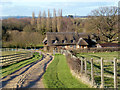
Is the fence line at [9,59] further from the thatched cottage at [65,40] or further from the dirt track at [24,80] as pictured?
the thatched cottage at [65,40]

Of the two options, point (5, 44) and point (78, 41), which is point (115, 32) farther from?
point (5, 44)

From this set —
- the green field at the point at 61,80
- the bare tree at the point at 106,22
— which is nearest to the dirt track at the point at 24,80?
the green field at the point at 61,80

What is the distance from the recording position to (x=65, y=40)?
47.6m

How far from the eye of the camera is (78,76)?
9656 millimetres

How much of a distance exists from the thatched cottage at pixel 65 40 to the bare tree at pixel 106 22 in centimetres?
410

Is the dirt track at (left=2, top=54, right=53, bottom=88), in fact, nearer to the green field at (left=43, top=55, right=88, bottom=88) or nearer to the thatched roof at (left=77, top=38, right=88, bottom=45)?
the green field at (left=43, top=55, right=88, bottom=88)

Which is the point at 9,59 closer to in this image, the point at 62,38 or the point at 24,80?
the point at 24,80

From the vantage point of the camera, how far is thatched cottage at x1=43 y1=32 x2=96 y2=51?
46006 millimetres

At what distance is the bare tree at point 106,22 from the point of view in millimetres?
43900

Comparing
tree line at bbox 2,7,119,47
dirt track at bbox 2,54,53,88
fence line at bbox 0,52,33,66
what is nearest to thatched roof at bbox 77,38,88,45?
tree line at bbox 2,7,119,47

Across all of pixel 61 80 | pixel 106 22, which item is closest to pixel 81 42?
pixel 106 22

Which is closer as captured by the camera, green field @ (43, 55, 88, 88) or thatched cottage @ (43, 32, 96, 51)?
green field @ (43, 55, 88, 88)

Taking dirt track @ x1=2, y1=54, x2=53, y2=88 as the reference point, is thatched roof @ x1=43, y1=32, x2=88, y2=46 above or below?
above

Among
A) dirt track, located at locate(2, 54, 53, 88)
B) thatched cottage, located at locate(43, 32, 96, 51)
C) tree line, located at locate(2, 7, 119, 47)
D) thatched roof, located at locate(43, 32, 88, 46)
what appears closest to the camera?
dirt track, located at locate(2, 54, 53, 88)
